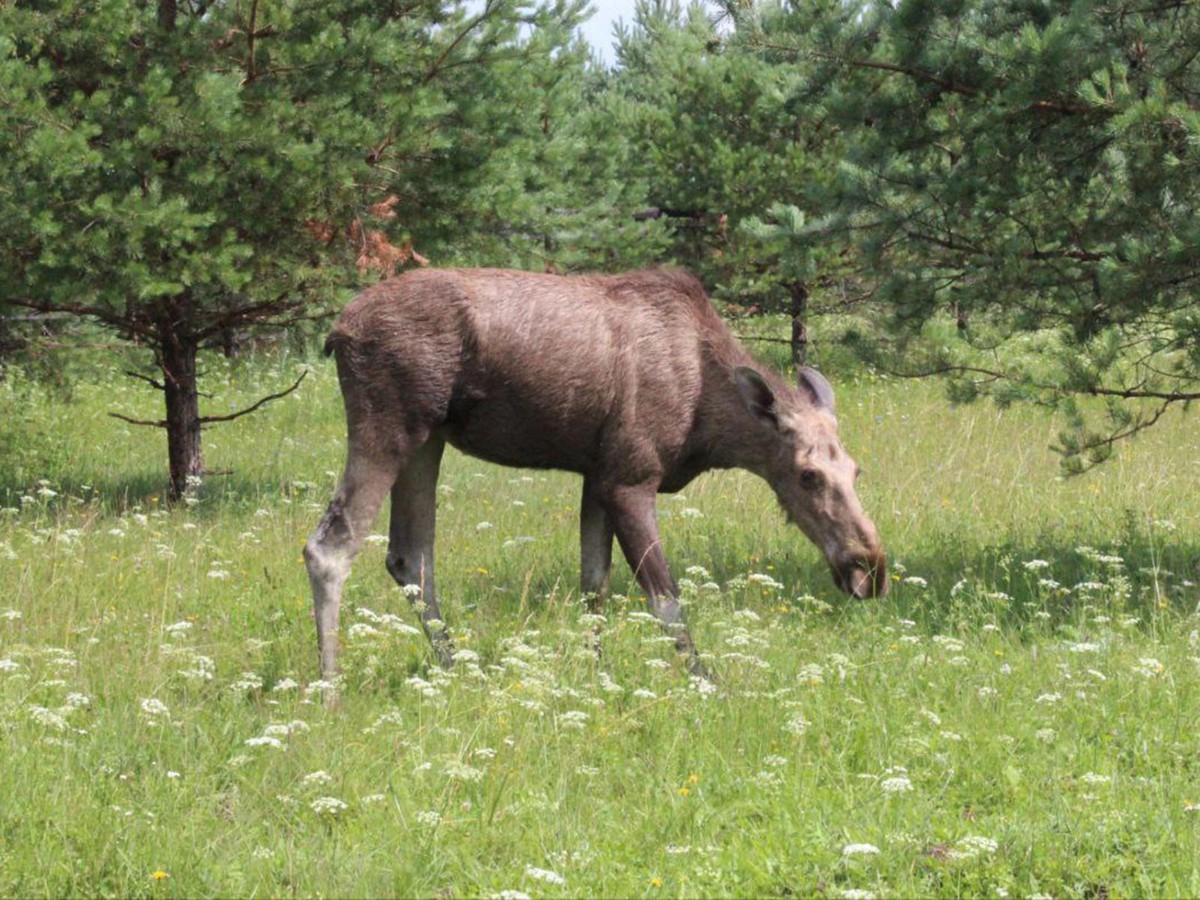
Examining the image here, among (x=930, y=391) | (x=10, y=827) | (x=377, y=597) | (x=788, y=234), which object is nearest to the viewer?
(x=10, y=827)

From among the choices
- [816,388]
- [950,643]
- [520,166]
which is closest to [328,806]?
[950,643]

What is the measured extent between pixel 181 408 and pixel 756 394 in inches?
243

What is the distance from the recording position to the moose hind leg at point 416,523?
778 cm

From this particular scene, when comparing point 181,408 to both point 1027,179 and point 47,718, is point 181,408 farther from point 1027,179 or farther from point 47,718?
point 47,718

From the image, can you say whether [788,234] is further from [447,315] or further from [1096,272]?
[447,315]

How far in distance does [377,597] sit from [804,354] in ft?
42.9

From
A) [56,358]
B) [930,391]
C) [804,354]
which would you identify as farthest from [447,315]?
[804,354]

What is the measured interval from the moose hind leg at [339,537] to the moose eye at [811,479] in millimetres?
2190

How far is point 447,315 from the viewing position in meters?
7.41

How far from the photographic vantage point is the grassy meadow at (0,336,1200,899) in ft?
14.8

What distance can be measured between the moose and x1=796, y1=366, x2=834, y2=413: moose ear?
0.06 ft

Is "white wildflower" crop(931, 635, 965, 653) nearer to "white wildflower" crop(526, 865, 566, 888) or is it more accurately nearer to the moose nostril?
the moose nostril

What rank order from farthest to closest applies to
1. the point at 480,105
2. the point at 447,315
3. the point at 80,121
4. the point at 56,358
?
the point at 56,358 → the point at 480,105 → the point at 80,121 → the point at 447,315

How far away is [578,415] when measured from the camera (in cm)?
766
